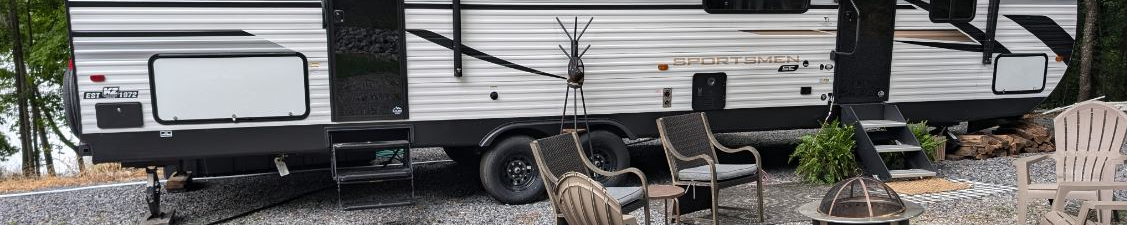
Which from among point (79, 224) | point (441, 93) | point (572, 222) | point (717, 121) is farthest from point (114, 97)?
point (717, 121)

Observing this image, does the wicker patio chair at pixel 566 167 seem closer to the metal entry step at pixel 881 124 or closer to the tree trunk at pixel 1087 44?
the metal entry step at pixel 881 124

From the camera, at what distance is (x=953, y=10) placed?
7625 mm

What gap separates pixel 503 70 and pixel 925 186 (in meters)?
3.45

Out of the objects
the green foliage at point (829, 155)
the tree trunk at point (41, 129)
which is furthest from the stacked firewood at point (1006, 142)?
the tree trunk at point (41, 129)

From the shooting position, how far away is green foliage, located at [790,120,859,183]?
7.16 metres

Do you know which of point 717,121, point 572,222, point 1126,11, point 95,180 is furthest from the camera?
point 1126,11

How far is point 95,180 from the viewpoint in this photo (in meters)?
7.93

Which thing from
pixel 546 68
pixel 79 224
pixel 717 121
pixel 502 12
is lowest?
pixel 79 224

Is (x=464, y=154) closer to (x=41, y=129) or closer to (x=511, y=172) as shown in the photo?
Result: (x=511, y=172)

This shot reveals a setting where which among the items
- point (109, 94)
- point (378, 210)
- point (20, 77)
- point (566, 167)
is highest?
point (109, 94)

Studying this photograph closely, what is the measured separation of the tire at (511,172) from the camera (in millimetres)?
6660

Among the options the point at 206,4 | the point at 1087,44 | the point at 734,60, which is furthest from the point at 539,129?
the point at 1087,44

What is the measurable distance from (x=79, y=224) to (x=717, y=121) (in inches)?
191

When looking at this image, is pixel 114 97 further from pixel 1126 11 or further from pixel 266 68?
pixel 1126 11
